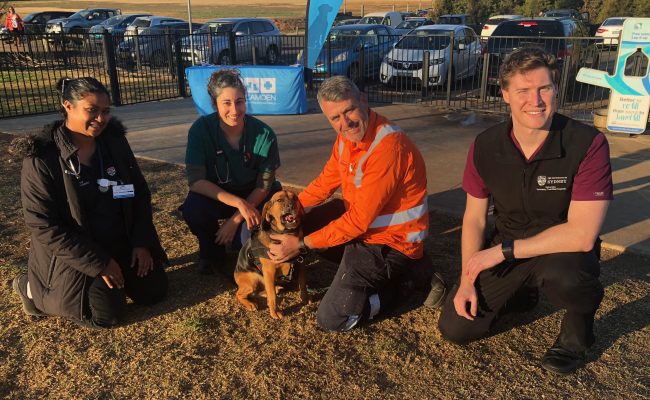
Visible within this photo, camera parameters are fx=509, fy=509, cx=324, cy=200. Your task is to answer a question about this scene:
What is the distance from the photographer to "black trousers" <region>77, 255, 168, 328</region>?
3238 mm

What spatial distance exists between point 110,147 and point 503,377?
282cm

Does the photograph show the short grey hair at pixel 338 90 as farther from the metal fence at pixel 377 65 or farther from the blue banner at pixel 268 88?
the metal fence at pixel 377 65

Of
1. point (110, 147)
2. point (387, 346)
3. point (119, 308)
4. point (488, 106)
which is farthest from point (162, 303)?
point (488, 106)

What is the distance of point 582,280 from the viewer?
8.79 feet

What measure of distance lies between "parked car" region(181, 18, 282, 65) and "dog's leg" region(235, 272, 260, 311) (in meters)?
12.5

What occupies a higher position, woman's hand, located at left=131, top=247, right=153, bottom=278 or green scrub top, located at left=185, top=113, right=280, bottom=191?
green scrub top, located at left=185, top=113, right=280, bottom=191

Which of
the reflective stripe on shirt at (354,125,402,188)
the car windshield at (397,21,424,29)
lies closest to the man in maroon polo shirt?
the reflective stripe on shirt at (354,125,402,188)

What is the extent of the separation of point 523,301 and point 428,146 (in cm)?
455

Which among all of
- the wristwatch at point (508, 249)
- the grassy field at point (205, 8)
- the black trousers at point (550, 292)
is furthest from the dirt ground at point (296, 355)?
the grassy field at point (205, 8)

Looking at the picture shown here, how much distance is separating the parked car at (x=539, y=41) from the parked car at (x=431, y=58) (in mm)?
735

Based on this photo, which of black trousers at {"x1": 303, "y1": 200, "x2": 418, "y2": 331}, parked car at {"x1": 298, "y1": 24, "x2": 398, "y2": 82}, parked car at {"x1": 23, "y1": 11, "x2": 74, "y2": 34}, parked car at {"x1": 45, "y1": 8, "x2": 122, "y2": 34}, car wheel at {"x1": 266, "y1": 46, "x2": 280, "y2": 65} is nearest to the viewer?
black trousers at {"x1": 303, "y1": 200, "x2": 418, "y2": 331}

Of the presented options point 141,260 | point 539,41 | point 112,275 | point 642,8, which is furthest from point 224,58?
point 642,8

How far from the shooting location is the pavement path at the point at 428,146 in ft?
16.3

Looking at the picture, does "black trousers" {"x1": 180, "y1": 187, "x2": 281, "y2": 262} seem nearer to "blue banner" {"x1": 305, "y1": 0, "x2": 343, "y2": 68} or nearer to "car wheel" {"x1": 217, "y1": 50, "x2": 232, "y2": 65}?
"blue banner" {"x1": 305, "y1": 0, "x2": 343, "y2": 68}
